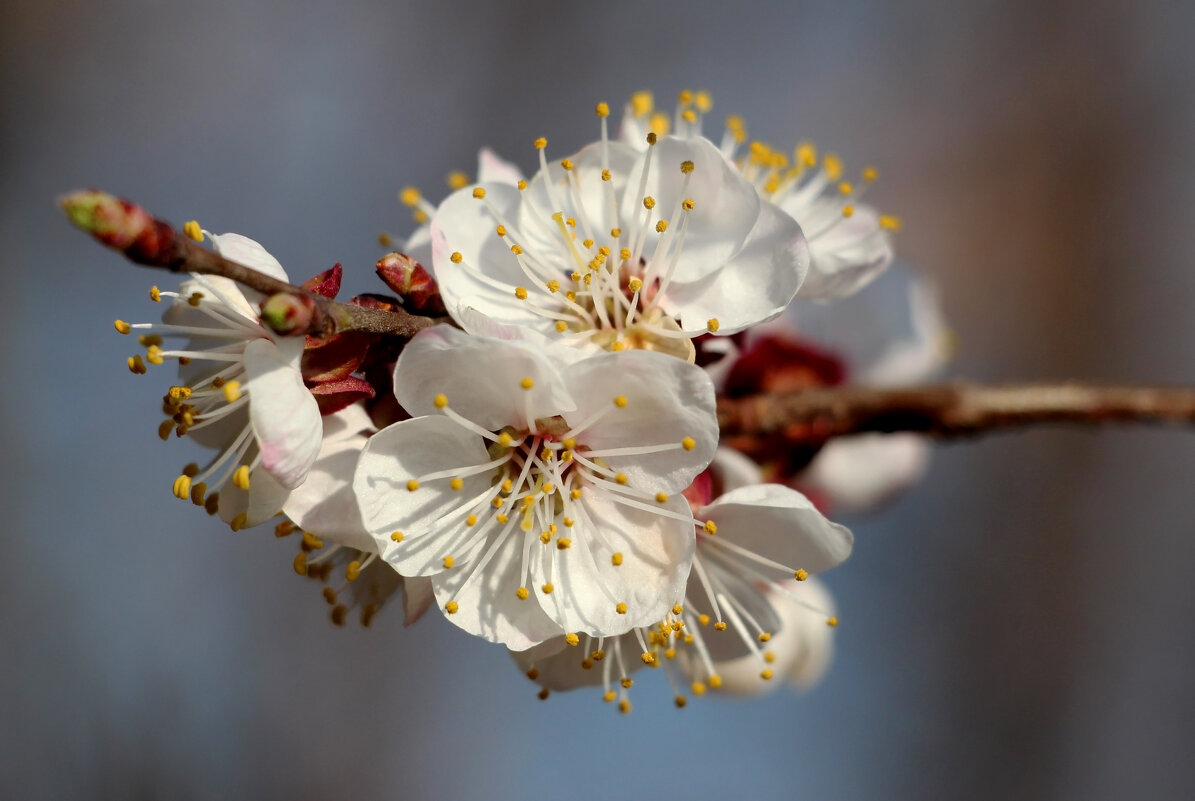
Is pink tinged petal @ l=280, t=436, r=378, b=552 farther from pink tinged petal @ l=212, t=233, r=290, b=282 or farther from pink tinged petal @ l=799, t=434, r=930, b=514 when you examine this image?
pink tinged petal @ l=799, t=434, r=930, b=514

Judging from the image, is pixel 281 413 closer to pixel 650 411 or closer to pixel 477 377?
pixel 477 377

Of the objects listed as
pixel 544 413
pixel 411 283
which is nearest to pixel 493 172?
pixel 411 283

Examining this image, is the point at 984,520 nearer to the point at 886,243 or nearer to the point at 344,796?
the point at 344,796

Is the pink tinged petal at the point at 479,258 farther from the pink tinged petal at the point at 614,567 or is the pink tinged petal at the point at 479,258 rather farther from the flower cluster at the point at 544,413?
the pink tinged petal at the point at 614,567

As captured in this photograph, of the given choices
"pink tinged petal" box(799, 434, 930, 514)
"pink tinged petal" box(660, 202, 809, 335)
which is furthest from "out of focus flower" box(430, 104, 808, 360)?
"pink tinged petal" box(799, 434, 930, 514)

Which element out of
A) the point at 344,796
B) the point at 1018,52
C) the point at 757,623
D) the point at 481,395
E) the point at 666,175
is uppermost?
the point at 1018,52

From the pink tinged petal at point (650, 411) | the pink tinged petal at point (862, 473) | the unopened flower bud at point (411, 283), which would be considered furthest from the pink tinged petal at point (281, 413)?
the pink tinged petal at point (862, 473)

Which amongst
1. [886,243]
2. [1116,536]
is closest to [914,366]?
[886,243]
